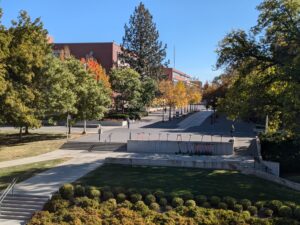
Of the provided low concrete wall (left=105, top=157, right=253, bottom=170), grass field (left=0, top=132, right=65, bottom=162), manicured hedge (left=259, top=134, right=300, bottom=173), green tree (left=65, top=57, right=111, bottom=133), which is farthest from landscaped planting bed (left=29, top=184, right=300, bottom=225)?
green tree (left=65, top=57, right=111, bottom=133)

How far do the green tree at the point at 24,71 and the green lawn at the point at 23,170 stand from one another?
5.55 metres

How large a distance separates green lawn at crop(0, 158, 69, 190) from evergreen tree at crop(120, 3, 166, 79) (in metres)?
46.4

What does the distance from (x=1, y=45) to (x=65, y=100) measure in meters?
7.55

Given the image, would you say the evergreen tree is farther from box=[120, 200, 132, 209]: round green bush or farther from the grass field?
box=[120, 200, 132, 209]: round green bush

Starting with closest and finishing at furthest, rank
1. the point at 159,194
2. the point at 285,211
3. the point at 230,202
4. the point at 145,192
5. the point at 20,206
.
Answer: the point at 285,211 < the point at 230,202 < the point at 159,194 < the point at 20,206 < the point at 145,192

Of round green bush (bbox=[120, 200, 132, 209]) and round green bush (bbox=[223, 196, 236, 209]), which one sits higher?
round green bush (bbox=[223, 196, 236, 209])

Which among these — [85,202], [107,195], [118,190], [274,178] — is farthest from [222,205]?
[85,202]

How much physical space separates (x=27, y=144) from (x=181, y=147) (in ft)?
46.6

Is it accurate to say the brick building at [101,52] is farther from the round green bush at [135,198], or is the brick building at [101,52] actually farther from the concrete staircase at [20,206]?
the round green bush at [135,198]

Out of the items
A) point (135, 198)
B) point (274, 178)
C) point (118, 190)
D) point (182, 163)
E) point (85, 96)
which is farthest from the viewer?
point (85, 96)

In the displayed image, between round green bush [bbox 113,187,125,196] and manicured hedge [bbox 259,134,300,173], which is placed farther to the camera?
manicured hedge [bbox 259,134,300,173]

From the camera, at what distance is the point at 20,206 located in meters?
19.9

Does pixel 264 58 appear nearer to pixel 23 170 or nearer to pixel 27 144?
pixel 23 170

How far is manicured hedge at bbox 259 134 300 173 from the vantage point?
89.9 ft
